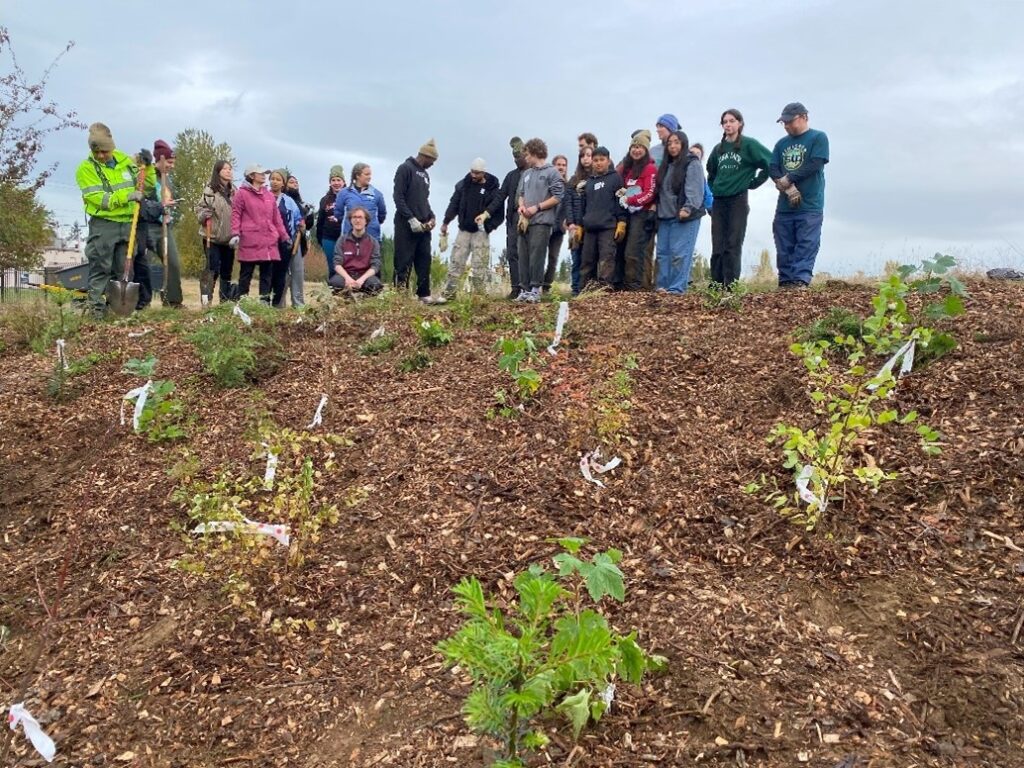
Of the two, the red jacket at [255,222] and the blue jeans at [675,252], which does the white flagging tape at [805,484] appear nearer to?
the blue jeans at [675,252]

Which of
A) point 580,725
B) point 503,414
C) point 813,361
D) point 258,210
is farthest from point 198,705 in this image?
point 258,210

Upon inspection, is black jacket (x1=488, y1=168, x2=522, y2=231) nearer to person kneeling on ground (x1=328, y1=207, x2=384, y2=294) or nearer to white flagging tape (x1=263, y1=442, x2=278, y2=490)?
person kneeling on ground (x1=328, y1=207, x2=384, y2=294)

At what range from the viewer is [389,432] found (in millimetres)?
3727

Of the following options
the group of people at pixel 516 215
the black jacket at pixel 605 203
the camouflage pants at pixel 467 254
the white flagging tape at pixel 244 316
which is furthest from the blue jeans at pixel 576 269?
the white flagging tape at pixel 244 316

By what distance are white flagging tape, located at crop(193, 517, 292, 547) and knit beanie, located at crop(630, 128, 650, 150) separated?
535 centimetres

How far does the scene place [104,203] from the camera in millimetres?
→ 7148

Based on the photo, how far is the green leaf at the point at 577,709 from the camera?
2.02 m

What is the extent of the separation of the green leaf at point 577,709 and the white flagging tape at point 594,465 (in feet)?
3.88

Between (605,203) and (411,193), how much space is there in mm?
2264

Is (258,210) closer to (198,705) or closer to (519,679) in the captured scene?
(198,705)

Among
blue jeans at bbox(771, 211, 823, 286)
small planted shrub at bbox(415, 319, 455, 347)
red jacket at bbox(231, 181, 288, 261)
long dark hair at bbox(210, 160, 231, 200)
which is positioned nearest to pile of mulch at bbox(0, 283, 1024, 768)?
small planted shrub at bbox(415, 319, 455, 347)

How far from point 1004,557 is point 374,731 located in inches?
84.0

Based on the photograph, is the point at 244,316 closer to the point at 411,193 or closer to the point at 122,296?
the point at 122,296

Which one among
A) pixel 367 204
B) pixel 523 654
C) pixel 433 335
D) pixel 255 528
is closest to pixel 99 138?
pixel 367 204
